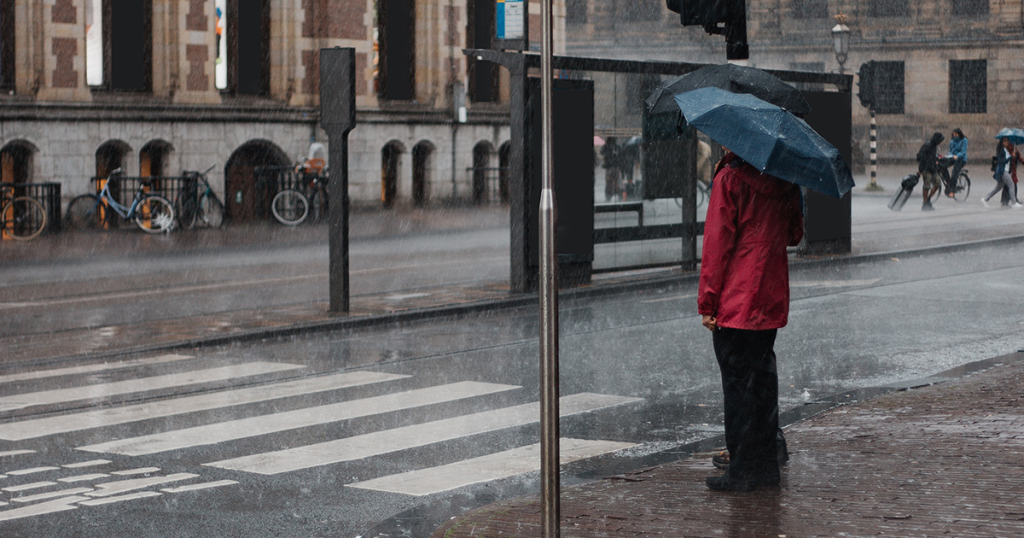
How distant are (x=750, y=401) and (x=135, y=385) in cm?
497

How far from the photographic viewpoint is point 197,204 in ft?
83.6

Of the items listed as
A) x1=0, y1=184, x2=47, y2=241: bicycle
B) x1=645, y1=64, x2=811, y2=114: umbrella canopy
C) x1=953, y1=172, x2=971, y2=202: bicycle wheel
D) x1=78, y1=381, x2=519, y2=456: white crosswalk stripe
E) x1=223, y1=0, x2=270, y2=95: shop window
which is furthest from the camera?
x1=953, y1=172, x2=971, y2=202: bicycle wheel

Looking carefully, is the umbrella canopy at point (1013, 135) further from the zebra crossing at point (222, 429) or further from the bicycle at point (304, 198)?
the zebra crossing at point (222, 429)

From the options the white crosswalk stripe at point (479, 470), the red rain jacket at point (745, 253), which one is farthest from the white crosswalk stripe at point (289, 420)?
the red rain jacket at point (745, 253)

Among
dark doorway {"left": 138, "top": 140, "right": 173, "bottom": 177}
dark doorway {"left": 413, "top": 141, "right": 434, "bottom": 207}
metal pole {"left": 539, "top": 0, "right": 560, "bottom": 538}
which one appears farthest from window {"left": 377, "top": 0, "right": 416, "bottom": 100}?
metal pole {"left": 539, "top": 0, "right": 560, "bottom": 538}

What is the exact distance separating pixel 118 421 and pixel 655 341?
497cm

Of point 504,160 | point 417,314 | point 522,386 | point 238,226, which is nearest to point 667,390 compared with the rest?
point 522,386

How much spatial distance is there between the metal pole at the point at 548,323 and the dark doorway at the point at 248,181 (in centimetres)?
2333

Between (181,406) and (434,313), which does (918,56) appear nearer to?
(434,313)

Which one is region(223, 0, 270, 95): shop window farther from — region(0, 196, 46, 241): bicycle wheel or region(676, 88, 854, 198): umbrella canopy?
region(676, 88, 854, 198): umbrella canopy

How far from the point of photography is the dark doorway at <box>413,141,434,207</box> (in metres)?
33.1

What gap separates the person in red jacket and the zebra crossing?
131 cm

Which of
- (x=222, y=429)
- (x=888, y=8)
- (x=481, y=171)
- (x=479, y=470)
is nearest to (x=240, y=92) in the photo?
(x=481, y=171)

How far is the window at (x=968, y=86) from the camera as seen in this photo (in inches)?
2062
